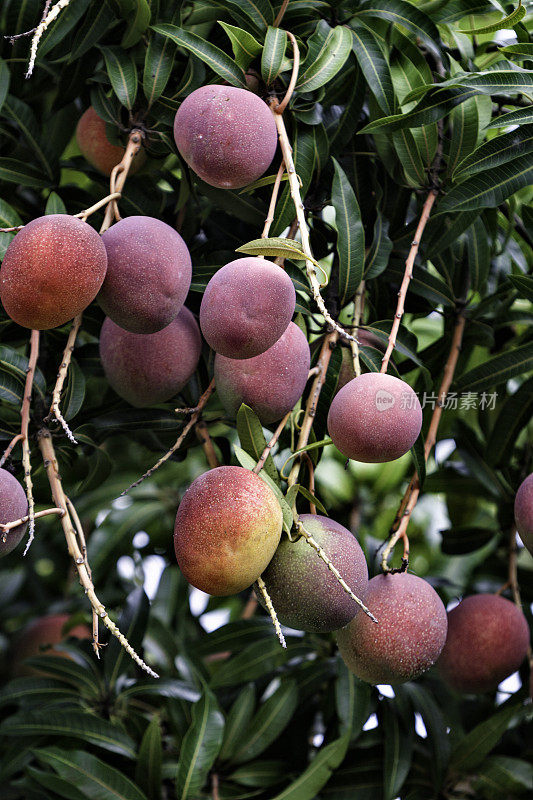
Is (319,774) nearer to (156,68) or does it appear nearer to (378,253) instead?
(378,253)

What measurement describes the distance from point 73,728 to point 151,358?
60cm

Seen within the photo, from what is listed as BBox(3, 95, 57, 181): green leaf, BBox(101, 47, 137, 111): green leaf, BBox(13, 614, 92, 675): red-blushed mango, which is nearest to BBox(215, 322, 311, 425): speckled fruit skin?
BBox(101, 47, 137, 111): green leaf

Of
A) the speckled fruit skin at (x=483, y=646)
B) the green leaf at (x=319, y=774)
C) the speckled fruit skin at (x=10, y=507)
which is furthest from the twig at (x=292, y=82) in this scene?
the green leaf at (x=319, y=774)

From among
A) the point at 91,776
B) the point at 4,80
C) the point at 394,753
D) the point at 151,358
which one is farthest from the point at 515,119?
the point at 91,776

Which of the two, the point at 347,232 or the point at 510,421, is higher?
the point at 347,232

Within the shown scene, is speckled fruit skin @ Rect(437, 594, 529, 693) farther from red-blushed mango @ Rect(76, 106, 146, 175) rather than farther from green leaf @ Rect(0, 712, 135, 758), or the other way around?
red-blushed mango @ Rect(76, 106, 146, 175)

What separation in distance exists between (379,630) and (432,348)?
0.50 metres

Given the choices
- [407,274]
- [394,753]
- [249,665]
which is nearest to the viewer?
[407,274]

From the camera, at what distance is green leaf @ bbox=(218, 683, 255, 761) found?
1231 mm

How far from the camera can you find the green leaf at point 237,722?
1231 mm

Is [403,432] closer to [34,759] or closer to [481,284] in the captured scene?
[481,284]

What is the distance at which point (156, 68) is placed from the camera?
0.98m

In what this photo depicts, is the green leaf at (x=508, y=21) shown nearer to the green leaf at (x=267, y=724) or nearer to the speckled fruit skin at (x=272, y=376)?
the speckled fruit skin at (x=272, y=376)

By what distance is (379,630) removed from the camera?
88cm
